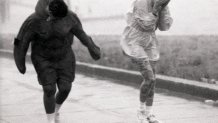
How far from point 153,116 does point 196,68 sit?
3876 mm

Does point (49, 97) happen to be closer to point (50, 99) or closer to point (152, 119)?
point (50, 99)

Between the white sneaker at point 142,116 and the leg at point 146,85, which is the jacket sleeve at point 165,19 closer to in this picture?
the leg at point 146,85

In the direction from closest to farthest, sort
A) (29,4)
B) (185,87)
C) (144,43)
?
(144,43) → (185,87) → (29,4)

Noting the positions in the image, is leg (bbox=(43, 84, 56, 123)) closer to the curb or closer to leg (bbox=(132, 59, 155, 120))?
leg (bbox=(132, 59, 155, 120))

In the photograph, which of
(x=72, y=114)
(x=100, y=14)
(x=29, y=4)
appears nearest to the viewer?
(x=72, y=114)

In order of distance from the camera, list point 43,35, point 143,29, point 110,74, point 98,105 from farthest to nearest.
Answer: point 110,74 < point 98,105 < point 143,29 < point 43,35

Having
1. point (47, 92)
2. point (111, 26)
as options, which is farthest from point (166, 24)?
point (111, 26)

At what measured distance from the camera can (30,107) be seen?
8758mm

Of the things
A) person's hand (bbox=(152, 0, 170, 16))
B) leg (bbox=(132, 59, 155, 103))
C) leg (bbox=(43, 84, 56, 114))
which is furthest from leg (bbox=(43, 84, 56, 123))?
person's hand (bbox=(152, 0, 170, 16))

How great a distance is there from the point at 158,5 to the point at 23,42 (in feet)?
5.28

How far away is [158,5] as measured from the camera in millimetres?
7148

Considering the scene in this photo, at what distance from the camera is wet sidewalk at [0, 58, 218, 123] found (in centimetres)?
779

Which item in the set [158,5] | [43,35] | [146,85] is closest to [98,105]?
[146,85]

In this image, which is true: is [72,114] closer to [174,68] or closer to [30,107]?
[30,107]
